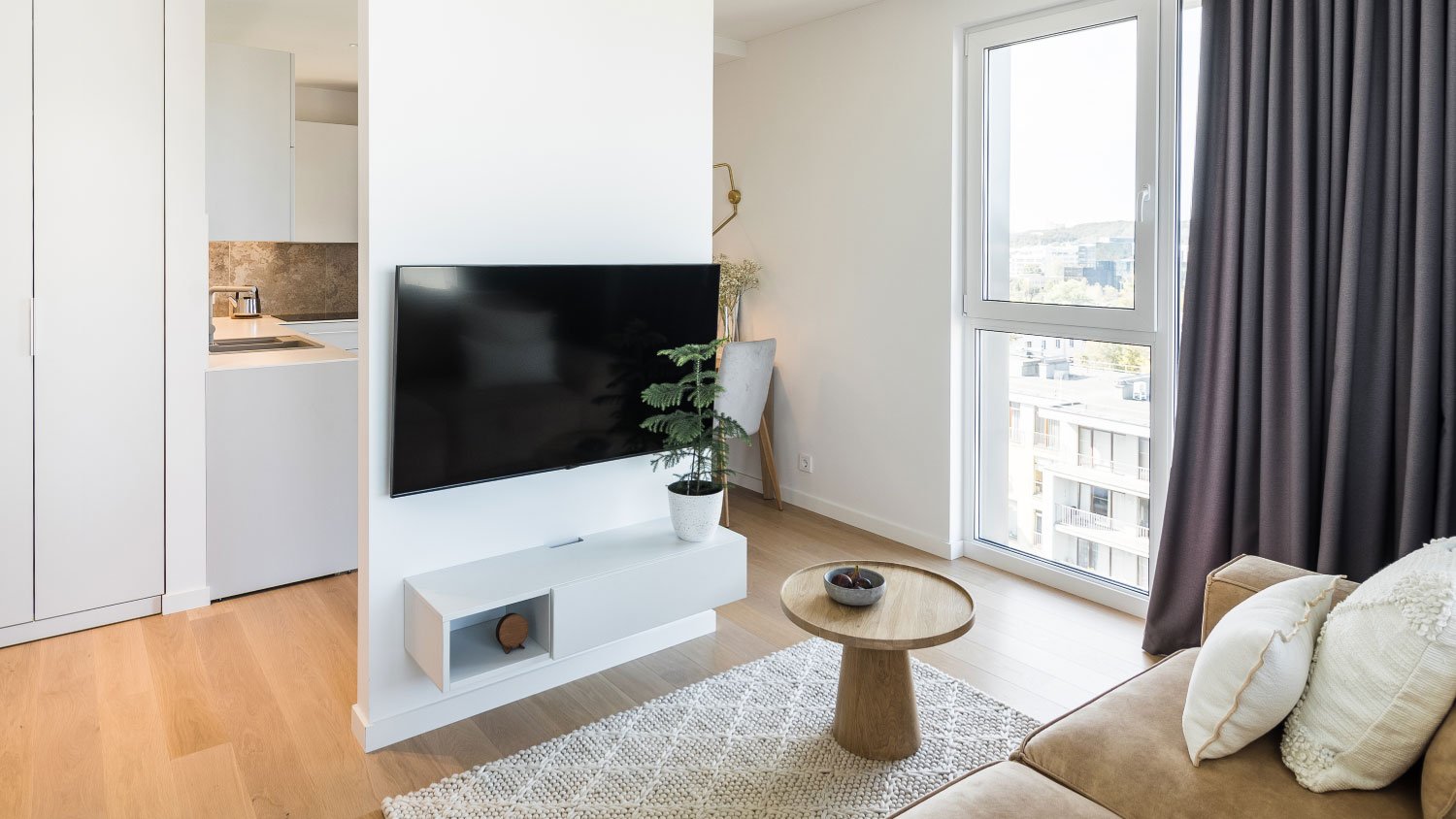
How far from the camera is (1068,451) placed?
12.0 ft

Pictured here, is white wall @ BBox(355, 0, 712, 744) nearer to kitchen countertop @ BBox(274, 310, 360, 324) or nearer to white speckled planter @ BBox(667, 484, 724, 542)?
white speckled planter @ BBox(667, 484, 724, 542)

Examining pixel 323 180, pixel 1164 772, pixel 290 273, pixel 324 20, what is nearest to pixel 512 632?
pixel 1164 772

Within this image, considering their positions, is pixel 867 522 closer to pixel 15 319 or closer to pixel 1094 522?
pixel 1094 522

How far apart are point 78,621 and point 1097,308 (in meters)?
3.94

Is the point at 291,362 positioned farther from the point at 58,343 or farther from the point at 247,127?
the point at 247,127

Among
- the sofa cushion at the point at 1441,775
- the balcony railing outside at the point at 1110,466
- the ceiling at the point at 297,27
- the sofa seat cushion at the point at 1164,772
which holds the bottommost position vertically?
the sofa seat cushion at the point at 1164,772

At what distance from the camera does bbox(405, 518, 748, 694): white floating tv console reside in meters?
2.48

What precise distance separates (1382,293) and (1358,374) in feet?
0.78

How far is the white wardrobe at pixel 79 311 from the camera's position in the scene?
2.99 meters

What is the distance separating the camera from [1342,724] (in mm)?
1500

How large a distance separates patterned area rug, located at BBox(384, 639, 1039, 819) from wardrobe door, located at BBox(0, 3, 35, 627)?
1868mm

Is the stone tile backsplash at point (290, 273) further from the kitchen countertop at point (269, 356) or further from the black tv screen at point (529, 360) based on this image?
the black tv screen at point (529, 360)

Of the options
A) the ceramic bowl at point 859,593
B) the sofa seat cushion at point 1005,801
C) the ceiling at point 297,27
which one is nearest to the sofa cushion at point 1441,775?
the sofa seat cushion at point 1005,801

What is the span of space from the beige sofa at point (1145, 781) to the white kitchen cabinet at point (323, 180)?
19.7ft
